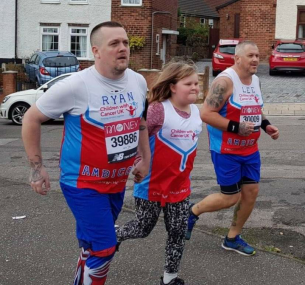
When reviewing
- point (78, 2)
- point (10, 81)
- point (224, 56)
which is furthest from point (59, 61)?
point (78, 2)

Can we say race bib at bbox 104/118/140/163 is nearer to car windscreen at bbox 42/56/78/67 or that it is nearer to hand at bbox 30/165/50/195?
hand at bbox 30/165/50/195

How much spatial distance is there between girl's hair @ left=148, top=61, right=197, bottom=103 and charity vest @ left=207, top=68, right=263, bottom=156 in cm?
75

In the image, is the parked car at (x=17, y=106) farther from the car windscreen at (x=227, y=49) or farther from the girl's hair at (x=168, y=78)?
the girl's hair at (x=168, y=78)

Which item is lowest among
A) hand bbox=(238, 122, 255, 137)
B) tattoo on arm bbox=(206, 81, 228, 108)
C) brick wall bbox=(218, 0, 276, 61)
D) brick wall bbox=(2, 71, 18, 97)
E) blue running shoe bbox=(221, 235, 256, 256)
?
blue running shoe bbox=(221, 235, 256, 256)

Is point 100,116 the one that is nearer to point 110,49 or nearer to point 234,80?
point 110,49

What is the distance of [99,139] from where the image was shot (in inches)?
148

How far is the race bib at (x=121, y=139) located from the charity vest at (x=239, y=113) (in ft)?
4.57

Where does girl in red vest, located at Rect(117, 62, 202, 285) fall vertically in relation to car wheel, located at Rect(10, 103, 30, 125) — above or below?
above

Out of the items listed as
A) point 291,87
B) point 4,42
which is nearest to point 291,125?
point 291,87

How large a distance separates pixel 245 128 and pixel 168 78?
92 centimetres

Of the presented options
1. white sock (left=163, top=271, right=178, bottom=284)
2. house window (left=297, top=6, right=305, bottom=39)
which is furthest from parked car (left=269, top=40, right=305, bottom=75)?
white sock (left=163, top=271, right=178, bottom=284)

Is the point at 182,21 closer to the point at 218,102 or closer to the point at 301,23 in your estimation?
the point at 301,23

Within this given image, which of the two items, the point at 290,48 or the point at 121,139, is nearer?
the point at 121,139

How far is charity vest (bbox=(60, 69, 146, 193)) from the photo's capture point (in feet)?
12.3
